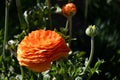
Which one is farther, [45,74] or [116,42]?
[116,42]

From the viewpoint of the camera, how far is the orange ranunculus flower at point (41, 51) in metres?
1.40

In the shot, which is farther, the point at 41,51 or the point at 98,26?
the point at 98,26

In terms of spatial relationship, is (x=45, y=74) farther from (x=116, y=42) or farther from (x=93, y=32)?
(x=116, y=42)

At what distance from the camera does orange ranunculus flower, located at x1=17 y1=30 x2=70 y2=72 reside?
140 cm

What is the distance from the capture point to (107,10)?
2.99m

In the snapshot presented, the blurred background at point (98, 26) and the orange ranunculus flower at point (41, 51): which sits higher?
the orange ranunculus flower at point (41, 51)

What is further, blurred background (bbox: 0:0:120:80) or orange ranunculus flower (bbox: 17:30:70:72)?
blurred background (bbox: 0:0:120:80)

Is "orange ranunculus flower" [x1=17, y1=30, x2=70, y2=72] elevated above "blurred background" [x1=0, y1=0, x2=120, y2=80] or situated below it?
above

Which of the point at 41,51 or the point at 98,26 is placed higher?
the point at 41,51

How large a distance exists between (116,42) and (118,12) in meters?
0.47

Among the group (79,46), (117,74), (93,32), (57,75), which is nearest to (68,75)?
(57,75)

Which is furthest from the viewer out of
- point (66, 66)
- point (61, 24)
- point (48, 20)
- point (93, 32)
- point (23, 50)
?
point (61, 24)

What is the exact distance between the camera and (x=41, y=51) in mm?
1403

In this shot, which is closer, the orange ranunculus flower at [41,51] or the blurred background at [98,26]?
the orange ranunculus flower at [41,51]
